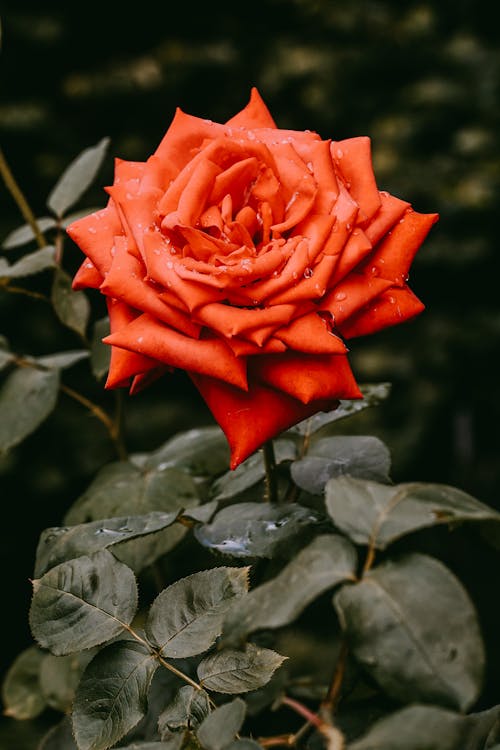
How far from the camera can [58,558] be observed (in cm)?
60

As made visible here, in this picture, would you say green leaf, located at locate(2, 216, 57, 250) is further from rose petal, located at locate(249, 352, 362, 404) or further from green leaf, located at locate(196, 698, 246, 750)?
green leaf, located at locate(196, 698, 246, 750)

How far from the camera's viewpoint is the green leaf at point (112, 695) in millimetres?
488

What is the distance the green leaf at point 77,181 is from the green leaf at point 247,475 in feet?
1.18

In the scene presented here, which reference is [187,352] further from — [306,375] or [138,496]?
[138,496]

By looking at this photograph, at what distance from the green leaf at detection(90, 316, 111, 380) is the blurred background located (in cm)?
93

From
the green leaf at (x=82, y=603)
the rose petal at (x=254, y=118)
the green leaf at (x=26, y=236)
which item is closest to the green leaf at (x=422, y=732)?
the green leaf at (x=82, y=603)

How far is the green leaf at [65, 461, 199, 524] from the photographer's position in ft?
2.51

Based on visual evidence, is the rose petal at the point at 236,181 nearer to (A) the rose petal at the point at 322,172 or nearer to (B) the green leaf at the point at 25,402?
(A) the rose petal at the point at 322,172

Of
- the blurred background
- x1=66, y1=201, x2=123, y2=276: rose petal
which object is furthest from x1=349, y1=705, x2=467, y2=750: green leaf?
the blurred background

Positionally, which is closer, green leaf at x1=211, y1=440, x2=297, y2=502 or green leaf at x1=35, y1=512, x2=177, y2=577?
green leaf at x1=35, y1=512, x2=177, y2=577

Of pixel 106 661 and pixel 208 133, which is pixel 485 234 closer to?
pixel 208 133

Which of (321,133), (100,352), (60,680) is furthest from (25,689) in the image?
(321,133)

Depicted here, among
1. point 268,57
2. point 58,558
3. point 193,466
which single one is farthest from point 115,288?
point 268,57

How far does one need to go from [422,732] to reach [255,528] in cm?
27
